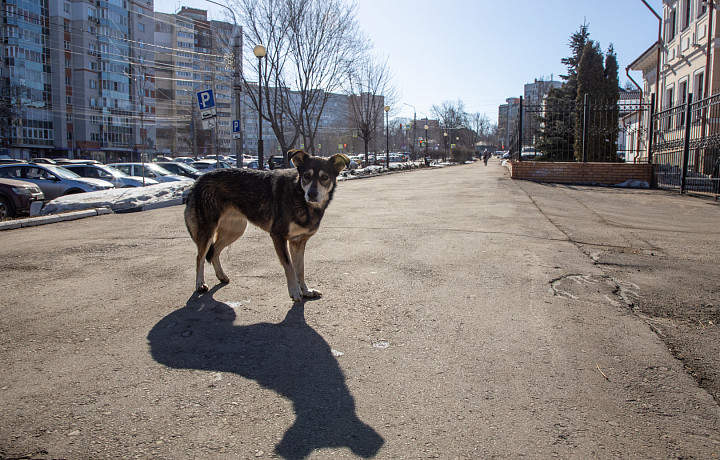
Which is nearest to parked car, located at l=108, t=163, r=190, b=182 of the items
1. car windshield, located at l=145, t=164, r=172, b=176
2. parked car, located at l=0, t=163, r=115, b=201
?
car windshield, located at l=145, t=164, r=172, b=176

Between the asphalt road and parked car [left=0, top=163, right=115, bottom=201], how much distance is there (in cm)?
1039

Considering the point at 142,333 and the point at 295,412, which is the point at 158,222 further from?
the point at 295,412

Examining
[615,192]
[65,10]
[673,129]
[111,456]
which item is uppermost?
[65,10]

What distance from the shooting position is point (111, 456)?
82.4 inches

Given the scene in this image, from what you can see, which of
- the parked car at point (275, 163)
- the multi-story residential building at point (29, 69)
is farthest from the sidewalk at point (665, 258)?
the multi-story residential building at point (29, 69)

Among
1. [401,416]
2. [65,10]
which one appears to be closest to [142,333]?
[401,416]

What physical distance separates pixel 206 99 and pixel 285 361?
1564 centimetres

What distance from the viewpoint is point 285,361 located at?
3.10 metres

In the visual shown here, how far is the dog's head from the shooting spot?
424 centimetres

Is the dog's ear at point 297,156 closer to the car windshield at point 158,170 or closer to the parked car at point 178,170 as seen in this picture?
the car windshield at point 158,170

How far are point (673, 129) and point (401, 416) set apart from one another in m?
18.7

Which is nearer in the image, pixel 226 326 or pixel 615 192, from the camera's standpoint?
pixel 226 326

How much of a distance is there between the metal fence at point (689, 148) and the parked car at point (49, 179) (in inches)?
769

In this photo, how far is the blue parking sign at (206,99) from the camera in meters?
16.8
